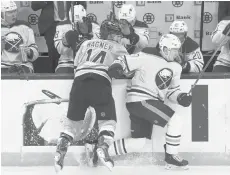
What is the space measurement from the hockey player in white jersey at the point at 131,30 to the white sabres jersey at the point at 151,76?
316mm

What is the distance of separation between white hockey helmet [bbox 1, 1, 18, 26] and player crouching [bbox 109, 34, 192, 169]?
41.2 inches

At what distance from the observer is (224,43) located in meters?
5.86

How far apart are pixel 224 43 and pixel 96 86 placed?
3.86 ft

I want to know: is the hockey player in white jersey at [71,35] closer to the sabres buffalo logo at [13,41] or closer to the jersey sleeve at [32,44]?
the jersey sleeve at [32,44]

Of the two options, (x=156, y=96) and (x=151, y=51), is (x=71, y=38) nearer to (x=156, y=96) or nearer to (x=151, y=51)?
(x=151, y=51)

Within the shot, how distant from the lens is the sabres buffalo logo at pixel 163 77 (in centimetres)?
529

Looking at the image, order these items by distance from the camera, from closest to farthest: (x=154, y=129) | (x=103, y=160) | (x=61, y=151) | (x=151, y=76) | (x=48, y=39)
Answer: (x=103, y=160)
(x=61, y=151)
(x=151, y=76)
(x=154, y=129)
(x=48, y=39)

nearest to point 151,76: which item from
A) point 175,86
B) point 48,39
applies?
point 175,86

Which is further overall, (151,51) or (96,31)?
(96,31)

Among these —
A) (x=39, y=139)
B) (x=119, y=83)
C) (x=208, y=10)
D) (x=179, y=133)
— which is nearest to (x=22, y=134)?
(x=39, y=139)

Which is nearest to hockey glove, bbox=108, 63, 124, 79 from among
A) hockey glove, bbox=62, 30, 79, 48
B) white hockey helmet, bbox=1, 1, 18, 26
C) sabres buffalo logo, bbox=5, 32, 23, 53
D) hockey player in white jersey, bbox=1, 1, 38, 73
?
hockey glove, bbox=62, 30, 79, 48

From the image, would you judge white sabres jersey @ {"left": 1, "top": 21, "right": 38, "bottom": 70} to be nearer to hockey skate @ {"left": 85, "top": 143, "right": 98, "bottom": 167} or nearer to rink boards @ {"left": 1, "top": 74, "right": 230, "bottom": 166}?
rink boards @ {"left": 1, "top": 74, "right": 230, "bottom": 166}

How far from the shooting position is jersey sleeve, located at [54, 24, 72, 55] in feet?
19.1

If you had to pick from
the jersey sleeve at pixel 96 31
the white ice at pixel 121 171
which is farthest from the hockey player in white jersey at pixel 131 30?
the white ice at pixel 121 171
